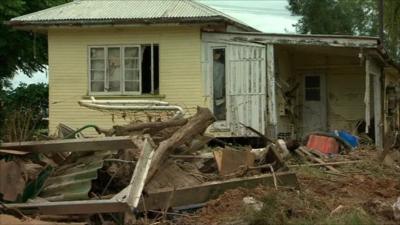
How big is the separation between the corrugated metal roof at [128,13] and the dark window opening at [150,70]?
96cm

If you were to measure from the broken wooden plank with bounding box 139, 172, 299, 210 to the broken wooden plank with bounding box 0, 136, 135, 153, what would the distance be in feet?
2.59

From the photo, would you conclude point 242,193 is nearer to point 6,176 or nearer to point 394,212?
point 394,212

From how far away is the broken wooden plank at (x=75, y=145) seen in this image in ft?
26.8

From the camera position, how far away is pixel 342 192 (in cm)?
935

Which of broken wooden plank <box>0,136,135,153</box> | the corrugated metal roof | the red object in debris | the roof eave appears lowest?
the red object in debris

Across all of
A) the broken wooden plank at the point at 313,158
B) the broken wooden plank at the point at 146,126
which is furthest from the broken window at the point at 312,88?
the broken wooden plank at the point at 146,126

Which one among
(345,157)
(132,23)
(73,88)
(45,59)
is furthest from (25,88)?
(345,157)

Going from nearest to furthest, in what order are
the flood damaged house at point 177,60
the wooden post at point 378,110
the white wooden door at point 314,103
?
the flood damaged house at point 177,60, the wooden post at point 378,110, the white wooden door at point 314,103

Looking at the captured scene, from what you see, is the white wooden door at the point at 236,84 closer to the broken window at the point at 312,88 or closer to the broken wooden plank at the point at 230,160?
the broken window at the point at 312,88

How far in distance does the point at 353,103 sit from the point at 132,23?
7.11m

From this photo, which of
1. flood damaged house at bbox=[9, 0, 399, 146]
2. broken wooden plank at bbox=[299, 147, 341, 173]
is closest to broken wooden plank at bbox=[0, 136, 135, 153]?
broken wooden plank at bbox=[299, 147, 341, 173]

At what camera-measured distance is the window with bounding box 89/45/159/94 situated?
17.0m

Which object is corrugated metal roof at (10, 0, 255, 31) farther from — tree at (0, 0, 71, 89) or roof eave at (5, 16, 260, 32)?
tree at (0, 0, 71, 89)

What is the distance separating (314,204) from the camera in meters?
7.97
